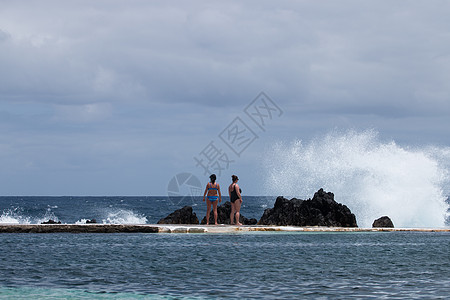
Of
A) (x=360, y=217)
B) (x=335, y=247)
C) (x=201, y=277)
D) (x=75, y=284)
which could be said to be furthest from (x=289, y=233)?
(x=360, y=217)

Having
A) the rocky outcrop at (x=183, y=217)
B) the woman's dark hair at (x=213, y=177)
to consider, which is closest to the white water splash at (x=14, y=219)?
the rocky outcrop at (x=183, y=217)

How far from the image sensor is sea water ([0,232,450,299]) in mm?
13922

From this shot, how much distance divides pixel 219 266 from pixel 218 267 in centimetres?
16

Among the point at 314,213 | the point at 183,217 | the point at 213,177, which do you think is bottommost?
the point at 183,217

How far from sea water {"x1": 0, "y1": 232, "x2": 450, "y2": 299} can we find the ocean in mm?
22

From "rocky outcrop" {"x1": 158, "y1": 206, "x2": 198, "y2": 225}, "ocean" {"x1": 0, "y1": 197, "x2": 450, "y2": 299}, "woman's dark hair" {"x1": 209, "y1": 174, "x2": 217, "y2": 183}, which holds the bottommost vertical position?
"ocean" {"x1": 0, "y1": 197, "x2": 450, "y2": 299}

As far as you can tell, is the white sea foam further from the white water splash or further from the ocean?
the ocean

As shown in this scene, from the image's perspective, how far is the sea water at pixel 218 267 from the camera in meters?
13.9

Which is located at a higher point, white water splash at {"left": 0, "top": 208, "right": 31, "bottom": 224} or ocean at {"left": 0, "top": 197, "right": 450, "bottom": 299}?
white water splash at {"left": 0, "top": 208, "right": 31, "bottom": 224}

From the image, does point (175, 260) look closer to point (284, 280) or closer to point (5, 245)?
point (284, 280)

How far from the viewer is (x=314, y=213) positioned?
1380 inches

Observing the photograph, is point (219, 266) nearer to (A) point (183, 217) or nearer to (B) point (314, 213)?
(A) point (183, 217)

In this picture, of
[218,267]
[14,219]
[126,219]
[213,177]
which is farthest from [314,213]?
[14,219]

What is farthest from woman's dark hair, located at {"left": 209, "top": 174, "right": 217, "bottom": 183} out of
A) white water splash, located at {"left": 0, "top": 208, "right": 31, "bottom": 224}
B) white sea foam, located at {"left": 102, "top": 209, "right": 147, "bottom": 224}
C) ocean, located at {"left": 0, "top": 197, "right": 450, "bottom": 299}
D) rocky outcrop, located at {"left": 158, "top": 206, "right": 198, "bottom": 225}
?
white sea foam, located at {"left": 102, "top": 209, "right": 147, "bottom": 224}
